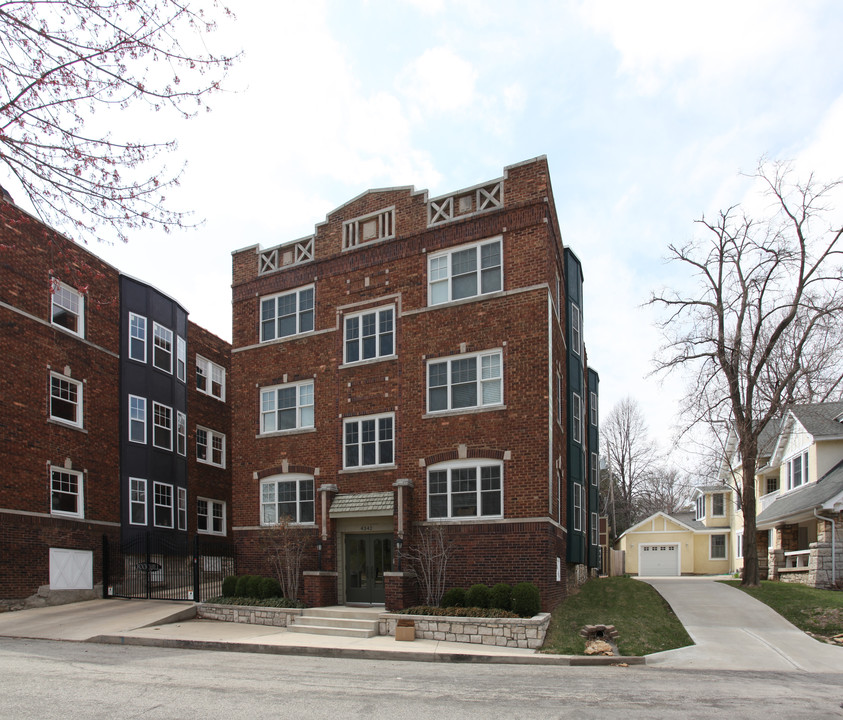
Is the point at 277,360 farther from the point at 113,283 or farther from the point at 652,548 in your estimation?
the point at 652,548

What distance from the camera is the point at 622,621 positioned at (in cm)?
1773

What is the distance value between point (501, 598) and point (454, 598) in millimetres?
1353

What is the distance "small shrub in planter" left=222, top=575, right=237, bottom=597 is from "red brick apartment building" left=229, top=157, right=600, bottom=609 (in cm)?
142

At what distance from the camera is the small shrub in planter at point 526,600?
666 inches

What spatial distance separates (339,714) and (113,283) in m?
21.0

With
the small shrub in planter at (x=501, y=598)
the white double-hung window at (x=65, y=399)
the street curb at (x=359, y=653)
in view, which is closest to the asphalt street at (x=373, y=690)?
the street curb at (x=359, y=653)

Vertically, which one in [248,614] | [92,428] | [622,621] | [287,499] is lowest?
[248,614]

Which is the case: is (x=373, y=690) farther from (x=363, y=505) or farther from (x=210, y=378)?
(x=210, y=378)

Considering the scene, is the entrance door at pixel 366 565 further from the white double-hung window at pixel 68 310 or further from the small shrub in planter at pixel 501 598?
the white double-hung window at pixel 68 310

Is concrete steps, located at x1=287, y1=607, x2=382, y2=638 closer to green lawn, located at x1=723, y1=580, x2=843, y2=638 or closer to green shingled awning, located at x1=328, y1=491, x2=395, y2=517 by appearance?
green shingled awning, located at x1=328, y1=491, x2=395, y2=517

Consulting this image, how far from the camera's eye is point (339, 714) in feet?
29.2

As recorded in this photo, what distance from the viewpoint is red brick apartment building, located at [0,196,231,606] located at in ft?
69.1

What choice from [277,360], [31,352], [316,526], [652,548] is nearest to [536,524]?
[316,526]

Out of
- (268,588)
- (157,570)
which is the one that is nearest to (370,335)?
(268,588)
